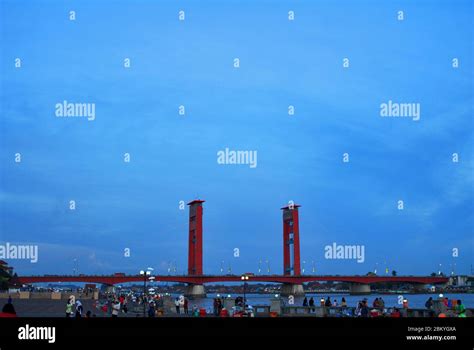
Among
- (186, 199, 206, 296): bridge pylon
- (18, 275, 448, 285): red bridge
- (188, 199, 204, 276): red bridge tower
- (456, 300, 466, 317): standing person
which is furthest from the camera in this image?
(186, 199, 206, 296): bridge pylon

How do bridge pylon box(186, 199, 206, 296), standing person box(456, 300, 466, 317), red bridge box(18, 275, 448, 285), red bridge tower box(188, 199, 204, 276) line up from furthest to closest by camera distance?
1. bridge pylon box(186, 199, 206, 296)
2. red bridge tower box(188, 199, 204, 276)
3. red bridge box(18, 275, 448, 285)
4. standing person box(456, 300, 466, 317)

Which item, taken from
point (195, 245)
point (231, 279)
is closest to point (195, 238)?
point (195, 245)

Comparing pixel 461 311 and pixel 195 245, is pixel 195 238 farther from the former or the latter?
pixel 461 311

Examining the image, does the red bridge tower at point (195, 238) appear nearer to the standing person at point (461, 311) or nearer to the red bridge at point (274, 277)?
the red bridge at point (274, 277)

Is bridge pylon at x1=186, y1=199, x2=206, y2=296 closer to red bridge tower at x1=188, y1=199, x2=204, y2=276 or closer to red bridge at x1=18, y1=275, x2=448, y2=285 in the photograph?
red bridge tower at x1=188, y1=199, x2=204, y2=276

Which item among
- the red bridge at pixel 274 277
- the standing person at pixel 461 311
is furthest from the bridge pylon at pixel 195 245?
the standing person at pixel 461 311

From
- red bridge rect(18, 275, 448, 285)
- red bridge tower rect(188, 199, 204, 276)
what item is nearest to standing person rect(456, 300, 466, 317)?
red bridge rect(18, 275, 448, 285)

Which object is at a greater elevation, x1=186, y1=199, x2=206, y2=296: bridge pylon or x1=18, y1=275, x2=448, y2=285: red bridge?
x1=186, y1=199, x2=206, y2=296: bridge pylon
